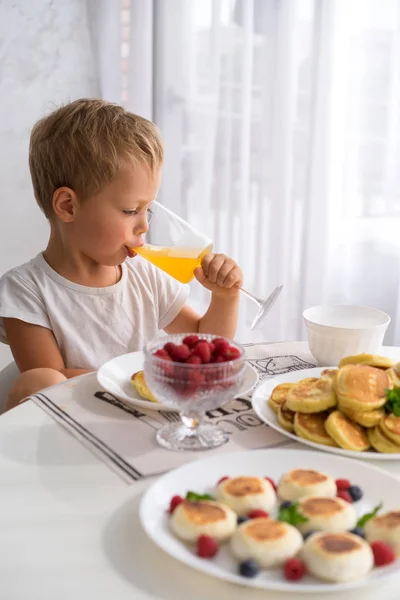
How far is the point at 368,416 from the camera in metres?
0.94

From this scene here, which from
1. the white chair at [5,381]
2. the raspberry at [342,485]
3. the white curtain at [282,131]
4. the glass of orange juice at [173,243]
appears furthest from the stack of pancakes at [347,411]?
the white curtain at [282,131]

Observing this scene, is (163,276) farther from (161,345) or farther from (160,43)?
(160,43)

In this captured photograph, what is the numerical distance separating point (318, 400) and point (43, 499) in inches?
14.7

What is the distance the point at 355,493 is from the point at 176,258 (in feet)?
2.58

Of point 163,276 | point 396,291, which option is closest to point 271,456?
point 163,276

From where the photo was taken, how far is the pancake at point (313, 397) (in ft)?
3.17

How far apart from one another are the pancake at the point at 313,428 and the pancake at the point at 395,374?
110 millimetres

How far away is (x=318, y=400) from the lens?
963mm

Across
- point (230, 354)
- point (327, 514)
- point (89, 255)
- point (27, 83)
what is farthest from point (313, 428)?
point (27, 83)

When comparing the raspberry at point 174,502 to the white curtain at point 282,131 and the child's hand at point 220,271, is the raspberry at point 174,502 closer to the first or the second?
the child's hand at point 220,271

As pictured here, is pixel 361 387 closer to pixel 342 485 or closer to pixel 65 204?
pixel 342 485

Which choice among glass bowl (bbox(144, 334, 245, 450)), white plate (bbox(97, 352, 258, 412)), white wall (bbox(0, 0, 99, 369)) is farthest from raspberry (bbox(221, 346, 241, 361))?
white wall (bbox(0, 0, 99, 369))

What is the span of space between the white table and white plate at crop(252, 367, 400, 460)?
0.10 feet

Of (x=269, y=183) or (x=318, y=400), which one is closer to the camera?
(x=318, y=400)
